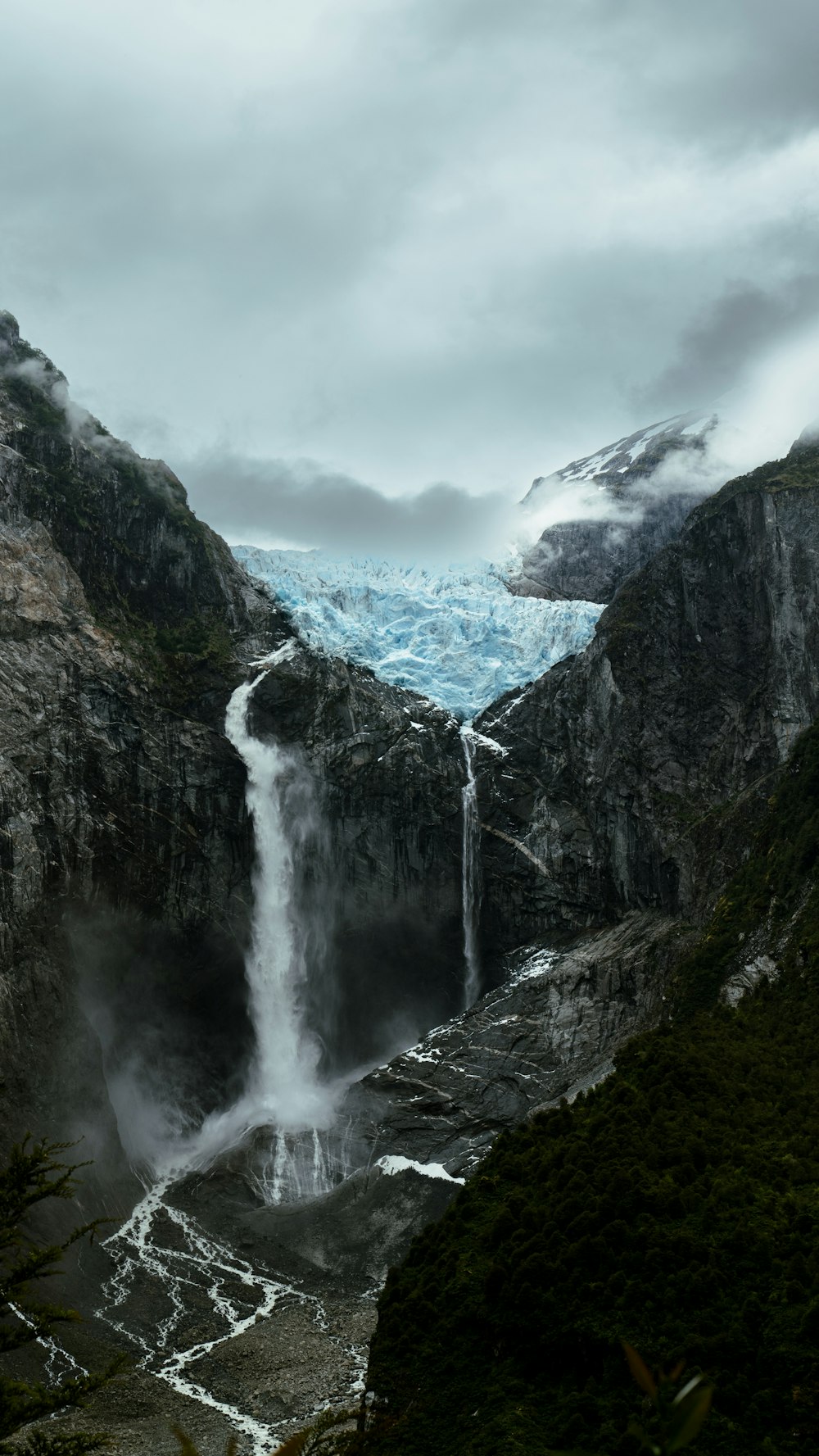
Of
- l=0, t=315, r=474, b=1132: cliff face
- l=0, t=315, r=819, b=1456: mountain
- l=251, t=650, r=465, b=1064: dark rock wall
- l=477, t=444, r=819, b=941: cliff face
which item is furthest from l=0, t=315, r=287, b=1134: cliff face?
l=477, t=444, r=819, b=941: cliff face

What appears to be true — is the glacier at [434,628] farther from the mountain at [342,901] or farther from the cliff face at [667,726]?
the cliff face at [667,726]

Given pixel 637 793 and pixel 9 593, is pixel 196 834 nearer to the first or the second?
pixel 9 593

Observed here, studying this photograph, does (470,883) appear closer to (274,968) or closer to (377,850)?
(377,850)

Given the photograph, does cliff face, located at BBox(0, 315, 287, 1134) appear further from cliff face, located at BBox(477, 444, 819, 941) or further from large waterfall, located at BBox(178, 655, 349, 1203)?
cliff face, located at BBox(477, 444, 819, 941)

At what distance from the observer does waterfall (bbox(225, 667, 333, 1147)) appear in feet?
267

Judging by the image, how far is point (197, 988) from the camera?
274 feet

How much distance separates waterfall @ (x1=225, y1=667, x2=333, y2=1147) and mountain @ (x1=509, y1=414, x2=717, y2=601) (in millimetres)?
56122

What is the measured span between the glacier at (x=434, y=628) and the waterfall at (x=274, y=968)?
1904 centimetres

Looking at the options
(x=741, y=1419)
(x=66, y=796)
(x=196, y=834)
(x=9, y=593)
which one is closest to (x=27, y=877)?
(x=66, y=796)

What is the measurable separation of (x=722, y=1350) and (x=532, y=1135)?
17.3 meters

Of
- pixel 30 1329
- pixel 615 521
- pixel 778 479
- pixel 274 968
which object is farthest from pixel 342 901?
pixel 615 521

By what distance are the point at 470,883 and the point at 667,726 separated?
65.2 ft

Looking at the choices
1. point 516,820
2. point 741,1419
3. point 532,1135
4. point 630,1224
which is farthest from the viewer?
point 516,820

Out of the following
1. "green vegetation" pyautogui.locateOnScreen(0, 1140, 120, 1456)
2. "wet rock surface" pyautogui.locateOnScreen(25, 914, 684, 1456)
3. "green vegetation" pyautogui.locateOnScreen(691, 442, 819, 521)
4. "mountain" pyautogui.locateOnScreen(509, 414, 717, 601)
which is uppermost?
"mountain" pyautogui.locateOnScreen(509, 414, 717, 601)
